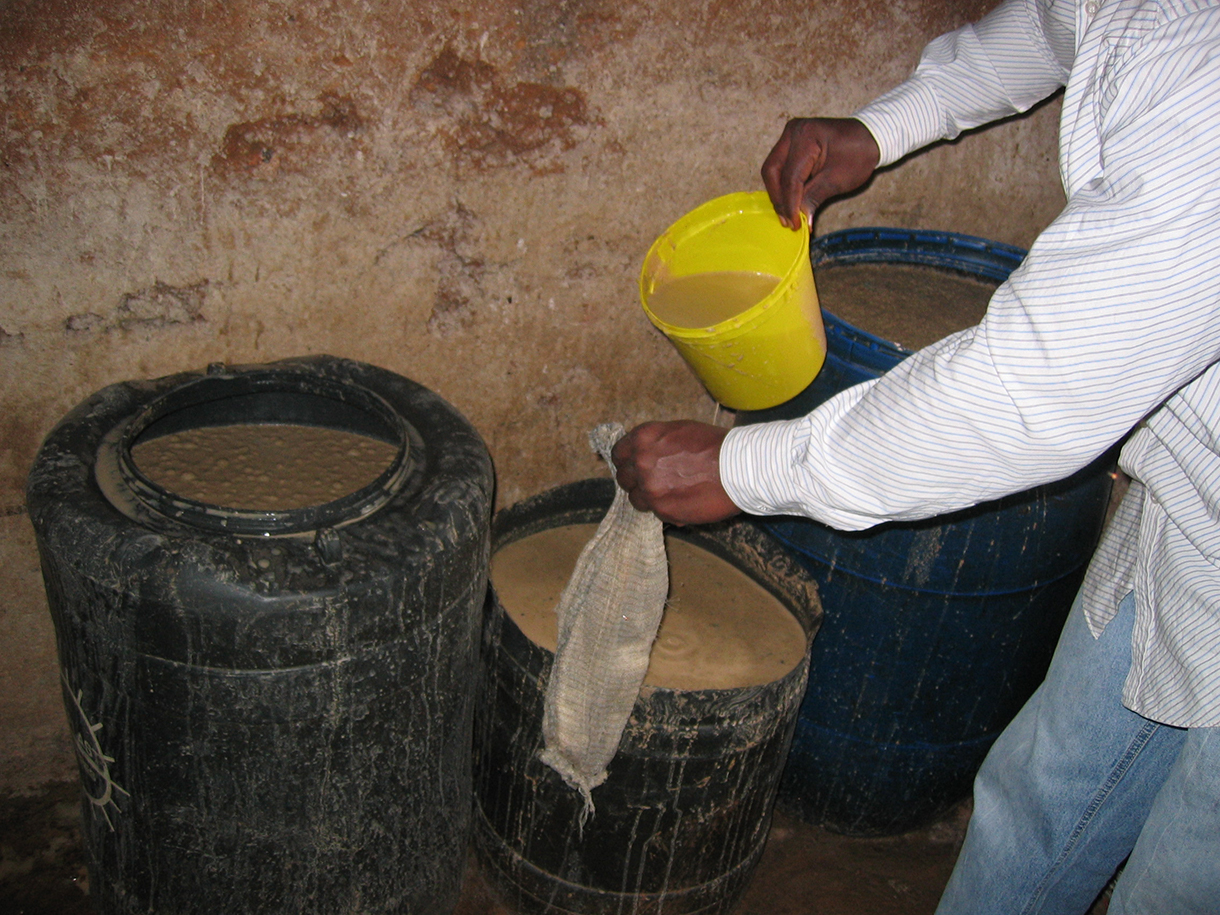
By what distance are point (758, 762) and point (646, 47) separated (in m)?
1.49

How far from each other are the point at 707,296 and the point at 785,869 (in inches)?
57.2

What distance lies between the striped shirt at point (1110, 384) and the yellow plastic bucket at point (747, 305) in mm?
308

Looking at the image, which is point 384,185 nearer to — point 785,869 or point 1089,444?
point 1089,444

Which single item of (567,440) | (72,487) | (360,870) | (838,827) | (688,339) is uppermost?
(688,339)

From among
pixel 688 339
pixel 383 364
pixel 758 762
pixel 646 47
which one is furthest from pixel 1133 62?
pixel 383 364

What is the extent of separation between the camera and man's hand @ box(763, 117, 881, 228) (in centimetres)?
185

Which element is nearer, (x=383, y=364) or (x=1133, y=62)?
(x=1133, y=62)

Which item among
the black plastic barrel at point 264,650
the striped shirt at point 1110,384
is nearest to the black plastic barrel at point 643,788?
the black plastic barrel at point 264,650

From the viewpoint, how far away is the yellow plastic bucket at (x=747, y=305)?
5.44ft

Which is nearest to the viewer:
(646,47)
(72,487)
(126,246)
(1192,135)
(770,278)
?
(1192,135)

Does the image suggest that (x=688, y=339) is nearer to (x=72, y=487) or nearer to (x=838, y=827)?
(x=72, y=487)

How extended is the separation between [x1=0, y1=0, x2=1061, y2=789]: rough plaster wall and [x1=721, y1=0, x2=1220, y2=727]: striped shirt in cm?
92

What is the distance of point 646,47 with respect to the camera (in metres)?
A: 2.02

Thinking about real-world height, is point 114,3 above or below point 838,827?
above
